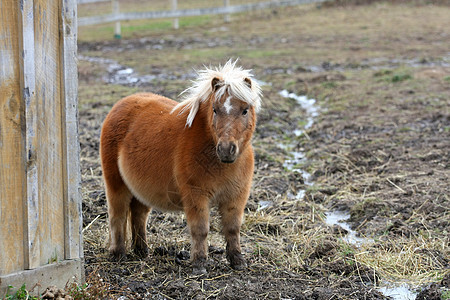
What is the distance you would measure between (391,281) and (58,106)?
3000 millimetres

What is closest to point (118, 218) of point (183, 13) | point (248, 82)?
point (248, 82)

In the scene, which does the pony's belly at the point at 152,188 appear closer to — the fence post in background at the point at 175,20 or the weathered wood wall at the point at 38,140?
the weathered wood wall at the point at 38,140

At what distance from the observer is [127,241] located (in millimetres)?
5297

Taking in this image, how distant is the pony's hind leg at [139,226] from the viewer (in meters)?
5.19

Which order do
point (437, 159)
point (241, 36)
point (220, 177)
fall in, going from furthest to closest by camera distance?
point (241, 36) < point (437, 159) < point (220, 177)

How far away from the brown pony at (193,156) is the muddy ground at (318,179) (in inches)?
18.1

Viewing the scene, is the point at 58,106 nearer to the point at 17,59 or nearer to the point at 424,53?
the point at 17,59

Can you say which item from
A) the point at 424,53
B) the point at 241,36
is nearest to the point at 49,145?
the point at 424,53

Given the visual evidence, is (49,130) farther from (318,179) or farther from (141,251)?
(318,179)

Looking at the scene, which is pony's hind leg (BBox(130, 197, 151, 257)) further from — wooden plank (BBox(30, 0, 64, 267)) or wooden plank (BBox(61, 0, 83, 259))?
wooden plank (BBox(30, 0, 64, 267))

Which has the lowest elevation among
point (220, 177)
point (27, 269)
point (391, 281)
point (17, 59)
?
point (391, 281)

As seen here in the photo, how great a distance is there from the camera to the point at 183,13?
915 inches

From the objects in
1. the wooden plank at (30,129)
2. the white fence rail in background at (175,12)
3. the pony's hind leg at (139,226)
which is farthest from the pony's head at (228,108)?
the white fence rail in background at (175,12)

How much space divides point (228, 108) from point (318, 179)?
3574 millimetres
